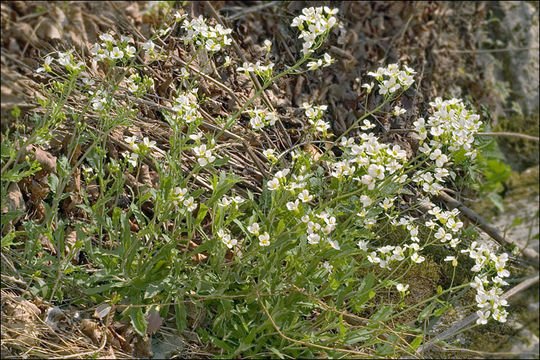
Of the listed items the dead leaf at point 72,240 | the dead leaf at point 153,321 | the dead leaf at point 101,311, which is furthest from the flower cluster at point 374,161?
the dead leaf at point 72,240

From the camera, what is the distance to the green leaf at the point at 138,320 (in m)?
2.47

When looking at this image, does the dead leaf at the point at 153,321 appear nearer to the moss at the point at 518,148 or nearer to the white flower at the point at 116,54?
the white flower at the point at 116,54

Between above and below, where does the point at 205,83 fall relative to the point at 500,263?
above

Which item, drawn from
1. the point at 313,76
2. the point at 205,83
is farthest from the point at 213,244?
the point at 313,76

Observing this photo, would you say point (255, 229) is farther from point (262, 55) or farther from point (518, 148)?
point (518, 148)

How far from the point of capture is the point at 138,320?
248cm

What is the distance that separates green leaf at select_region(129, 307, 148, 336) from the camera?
2.47 m

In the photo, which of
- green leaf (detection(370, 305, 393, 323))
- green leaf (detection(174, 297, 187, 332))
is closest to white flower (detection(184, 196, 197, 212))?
green leaf (detection(174, 297, 187, 332))

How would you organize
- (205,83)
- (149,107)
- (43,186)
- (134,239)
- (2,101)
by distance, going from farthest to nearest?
(205,83), (149,107), (43,186), (134,239), (2,101)

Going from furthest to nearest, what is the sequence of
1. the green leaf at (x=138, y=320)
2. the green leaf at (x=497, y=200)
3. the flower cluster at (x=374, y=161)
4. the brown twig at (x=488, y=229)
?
the green leaf at (x=497, y=200)
the brown twig at (x=488, y=229)
the green leaf at (x=138, y=320)
the flower cluster at (x=374, y=161)

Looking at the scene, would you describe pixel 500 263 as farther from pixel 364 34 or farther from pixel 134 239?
pixel 364 34

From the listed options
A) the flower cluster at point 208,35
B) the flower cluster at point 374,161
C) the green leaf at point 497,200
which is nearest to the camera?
the flower cluster at point 374,161

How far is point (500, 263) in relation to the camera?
103 inches

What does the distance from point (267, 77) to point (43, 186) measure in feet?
3.59
